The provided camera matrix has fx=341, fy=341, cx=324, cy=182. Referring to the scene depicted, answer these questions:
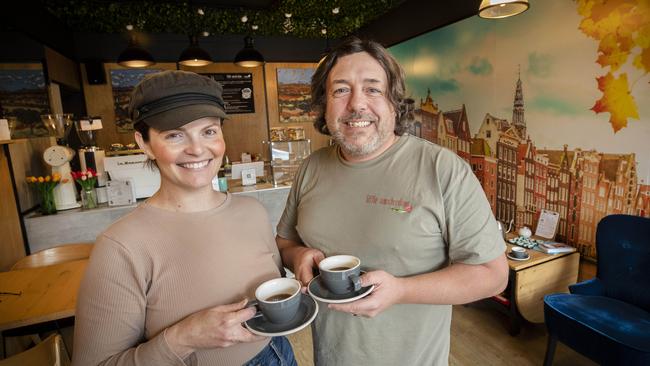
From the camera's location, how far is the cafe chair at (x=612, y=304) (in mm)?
1990

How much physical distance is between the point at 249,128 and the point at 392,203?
5976mm

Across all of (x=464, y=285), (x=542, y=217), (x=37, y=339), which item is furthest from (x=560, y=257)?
(x=37, y=339)

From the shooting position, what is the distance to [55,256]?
8.74ft

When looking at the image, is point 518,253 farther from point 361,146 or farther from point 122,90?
point 122,90

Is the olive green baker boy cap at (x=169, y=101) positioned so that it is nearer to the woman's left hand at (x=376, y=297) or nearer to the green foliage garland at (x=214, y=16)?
the woman's left hand at (x=376, y=297)

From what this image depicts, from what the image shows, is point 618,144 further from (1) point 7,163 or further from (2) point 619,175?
(1) point 7,163

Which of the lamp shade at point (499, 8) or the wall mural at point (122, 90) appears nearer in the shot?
the lamp shade at point (499, 8)

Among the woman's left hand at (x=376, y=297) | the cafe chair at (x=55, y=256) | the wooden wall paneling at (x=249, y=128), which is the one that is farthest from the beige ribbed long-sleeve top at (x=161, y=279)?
the wooden wall paneling at (x=249, y=128)

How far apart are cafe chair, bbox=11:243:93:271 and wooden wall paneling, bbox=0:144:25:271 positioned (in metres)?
0.14

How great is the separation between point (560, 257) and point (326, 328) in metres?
2.53

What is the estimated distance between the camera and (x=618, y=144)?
8.20ft

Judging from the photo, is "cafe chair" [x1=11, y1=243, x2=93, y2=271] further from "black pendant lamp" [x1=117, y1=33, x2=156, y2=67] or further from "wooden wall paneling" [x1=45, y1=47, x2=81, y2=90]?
"black pendant lamp" [x1=117, y1=33, x2=156, y2=67]

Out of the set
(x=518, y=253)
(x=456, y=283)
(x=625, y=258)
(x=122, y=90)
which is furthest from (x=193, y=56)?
(x=625, y=258)

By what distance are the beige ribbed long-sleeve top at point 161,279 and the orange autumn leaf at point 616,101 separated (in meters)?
2.73
